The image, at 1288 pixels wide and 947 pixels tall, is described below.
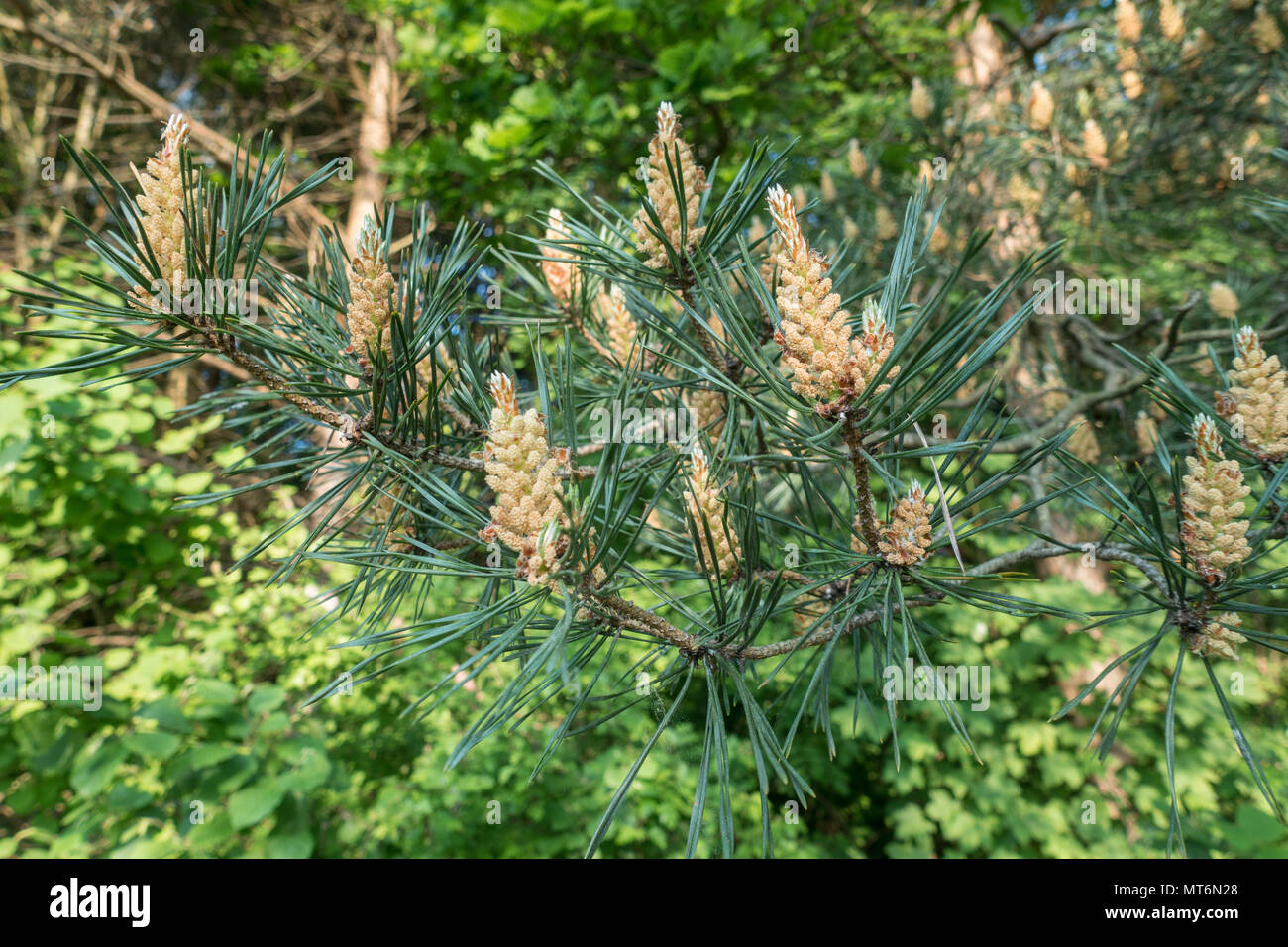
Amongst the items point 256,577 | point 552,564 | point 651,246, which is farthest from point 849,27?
point 256,577

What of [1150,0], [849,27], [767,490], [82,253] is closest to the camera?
[767,490]

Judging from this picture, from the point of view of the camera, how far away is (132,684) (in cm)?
152

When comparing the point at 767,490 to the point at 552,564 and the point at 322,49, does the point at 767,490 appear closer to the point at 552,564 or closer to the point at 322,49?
the point at 552,564

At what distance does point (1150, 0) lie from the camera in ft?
3.76

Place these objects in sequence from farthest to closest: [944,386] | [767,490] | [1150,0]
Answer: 1. [1150,0]
2. [767,490]
3. [944,386]

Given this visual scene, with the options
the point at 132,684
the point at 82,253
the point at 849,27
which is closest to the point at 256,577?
the point at 132,684

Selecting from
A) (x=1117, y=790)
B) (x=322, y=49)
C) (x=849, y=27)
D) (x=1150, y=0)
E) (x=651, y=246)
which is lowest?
(x=1117, y=790)

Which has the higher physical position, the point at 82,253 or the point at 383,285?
the point at 82,253

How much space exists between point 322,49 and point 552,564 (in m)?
2.75

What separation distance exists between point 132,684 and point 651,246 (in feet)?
5.65

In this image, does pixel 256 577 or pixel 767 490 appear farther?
pixel 256 577

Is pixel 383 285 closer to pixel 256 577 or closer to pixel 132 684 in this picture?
pixel 132 684

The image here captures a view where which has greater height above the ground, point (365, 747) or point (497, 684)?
point (497, 684)

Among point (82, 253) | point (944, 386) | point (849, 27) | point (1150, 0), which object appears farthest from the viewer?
point (82, 253)
